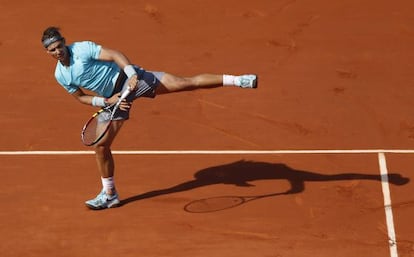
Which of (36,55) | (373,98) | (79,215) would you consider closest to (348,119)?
(373,98)

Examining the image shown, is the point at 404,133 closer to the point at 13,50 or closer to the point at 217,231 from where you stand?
the point at 217,231

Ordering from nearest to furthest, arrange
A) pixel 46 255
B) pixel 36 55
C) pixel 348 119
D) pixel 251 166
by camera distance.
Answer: pixel 46 255 < pixel 251 166 < pixel 348 119 < pixel 36 55

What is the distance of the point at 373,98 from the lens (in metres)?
14.9

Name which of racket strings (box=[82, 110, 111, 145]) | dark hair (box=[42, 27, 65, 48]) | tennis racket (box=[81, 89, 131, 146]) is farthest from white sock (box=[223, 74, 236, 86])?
dark hair (box=[42, 27, 65, 48])

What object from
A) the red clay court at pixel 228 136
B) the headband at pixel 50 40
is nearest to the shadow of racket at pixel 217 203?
the red clay court at pixel 228 136

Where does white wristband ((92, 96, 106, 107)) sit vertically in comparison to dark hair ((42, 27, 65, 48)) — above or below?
below

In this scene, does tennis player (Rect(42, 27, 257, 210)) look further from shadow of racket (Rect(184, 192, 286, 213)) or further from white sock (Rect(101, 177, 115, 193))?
shadow of racket (Rect(184, 192, 286, 213))

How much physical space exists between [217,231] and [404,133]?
3.42 meters

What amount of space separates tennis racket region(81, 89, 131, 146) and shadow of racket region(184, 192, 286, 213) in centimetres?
149

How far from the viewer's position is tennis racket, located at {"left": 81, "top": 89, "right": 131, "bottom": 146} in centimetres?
1198

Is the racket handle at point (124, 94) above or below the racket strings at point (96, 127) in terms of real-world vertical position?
above

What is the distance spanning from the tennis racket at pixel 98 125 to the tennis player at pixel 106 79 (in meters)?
0.08

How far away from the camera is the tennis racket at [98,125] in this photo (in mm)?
11977

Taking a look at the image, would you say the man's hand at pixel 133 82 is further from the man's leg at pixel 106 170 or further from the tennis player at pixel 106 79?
the man's leg at pixel 106 170
